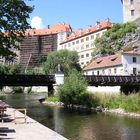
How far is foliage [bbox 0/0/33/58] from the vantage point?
112ft

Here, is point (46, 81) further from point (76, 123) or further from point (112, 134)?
point (112, 134)

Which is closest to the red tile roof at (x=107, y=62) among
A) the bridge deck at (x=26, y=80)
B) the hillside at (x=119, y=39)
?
the hillside at (x=119, y=39)

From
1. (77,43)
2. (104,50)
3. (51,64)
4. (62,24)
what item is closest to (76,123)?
(104,50)

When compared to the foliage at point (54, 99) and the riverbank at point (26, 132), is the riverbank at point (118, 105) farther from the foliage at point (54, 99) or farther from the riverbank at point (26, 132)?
the riverbank at point (26, 132)

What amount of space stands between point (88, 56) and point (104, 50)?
118 ft

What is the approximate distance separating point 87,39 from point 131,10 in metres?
33.8

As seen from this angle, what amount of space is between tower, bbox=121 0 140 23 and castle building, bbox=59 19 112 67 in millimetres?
18991

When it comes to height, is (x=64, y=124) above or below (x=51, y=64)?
below

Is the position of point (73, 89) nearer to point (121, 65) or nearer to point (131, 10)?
point (121, 65)

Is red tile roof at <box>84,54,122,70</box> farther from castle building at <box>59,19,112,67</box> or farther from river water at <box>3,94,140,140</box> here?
river water at <box>3,94,140,140</box>

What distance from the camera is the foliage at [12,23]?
34.1m

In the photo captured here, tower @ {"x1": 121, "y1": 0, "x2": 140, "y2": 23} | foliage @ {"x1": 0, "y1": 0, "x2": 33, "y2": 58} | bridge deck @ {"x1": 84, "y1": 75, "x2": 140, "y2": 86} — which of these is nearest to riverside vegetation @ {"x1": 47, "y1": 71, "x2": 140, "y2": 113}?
bridge deck @ {"x1": 84, "y1": 75, "x2": 140, "y2": 86}

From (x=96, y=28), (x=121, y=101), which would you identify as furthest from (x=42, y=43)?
(x=121, y=101)

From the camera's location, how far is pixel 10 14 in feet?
114
